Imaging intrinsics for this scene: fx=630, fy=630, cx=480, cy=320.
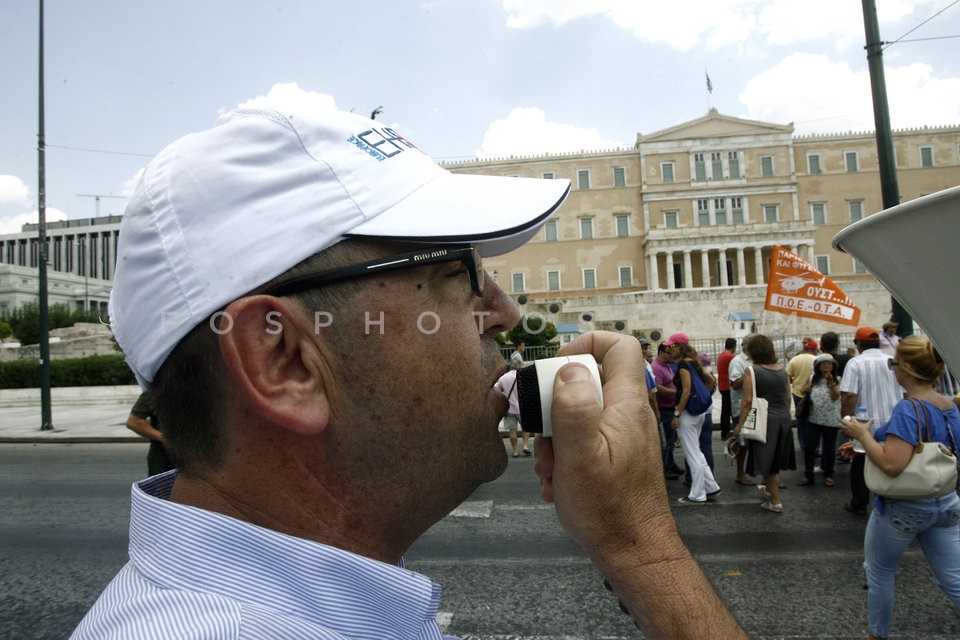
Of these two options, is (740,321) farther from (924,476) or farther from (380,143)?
(380,143)

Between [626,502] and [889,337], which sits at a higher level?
[889,337]

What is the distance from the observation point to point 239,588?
85 centimetres

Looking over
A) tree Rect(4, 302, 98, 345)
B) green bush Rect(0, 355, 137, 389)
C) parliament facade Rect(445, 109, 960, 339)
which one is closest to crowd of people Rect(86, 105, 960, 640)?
green bush Rect(0, 355, 137, 389)

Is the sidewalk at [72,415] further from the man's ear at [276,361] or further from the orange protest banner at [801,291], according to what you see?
the man's ear at [276,361]

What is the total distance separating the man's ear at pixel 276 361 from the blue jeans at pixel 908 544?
381 centimetres

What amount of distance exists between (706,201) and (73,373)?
168 ft

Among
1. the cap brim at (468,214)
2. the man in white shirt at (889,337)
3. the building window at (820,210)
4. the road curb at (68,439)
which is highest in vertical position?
the building window at (820,210)

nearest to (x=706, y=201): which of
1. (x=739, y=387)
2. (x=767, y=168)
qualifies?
(x=767, y=168)

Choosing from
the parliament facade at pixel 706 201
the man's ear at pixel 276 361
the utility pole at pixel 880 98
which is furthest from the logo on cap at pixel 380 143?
the parliament facade at pixel 706 201

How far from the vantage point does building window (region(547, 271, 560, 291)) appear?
57.5 m

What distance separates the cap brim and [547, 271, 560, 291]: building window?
186 feet

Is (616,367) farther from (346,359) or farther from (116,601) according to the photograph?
(116,601)

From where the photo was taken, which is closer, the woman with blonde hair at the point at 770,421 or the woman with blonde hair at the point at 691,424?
the woman with blonde hair at the point at 770,421

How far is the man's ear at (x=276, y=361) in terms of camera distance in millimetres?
943
